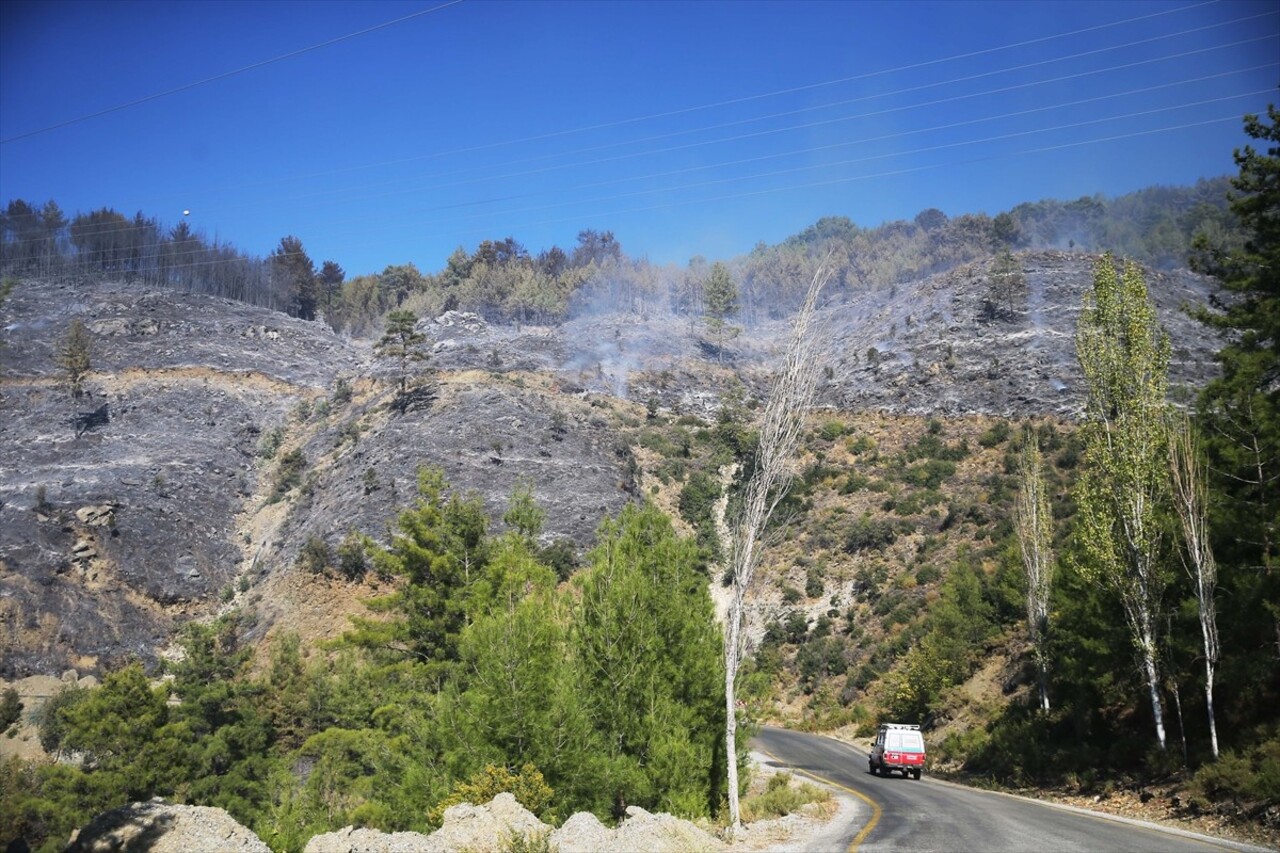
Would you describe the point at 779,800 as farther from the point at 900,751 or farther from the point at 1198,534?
the point at 1198,534

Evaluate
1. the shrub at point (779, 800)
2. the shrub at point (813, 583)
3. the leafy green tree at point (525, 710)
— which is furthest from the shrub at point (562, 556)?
the leafy green tree at point (525, 710)

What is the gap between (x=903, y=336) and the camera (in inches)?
3819

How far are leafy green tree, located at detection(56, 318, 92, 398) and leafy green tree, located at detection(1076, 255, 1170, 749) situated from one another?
85701 mm

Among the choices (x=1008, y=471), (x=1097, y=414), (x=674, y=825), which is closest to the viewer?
(x=674, y=825)

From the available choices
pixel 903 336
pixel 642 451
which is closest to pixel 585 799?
pixel 642 451

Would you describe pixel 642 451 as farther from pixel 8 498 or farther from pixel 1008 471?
pixel 8 498

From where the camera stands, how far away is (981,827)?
15367 millimetres

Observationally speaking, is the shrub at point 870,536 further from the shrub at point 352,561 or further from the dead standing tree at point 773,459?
the dead standing tree at point 773,459

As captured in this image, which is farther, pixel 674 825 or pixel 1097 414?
pixel 1097 414

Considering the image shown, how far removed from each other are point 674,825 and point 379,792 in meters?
15.5

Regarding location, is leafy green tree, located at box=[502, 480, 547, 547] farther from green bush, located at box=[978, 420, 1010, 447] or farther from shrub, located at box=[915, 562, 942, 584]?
green bush, located at box=[978, 420, 1010, 447]

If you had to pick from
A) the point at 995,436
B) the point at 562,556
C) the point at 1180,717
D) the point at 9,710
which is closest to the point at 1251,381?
the point at 1180,717

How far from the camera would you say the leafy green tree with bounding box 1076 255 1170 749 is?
2186 cm

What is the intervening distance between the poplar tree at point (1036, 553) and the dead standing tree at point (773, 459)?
18031 millimetres
